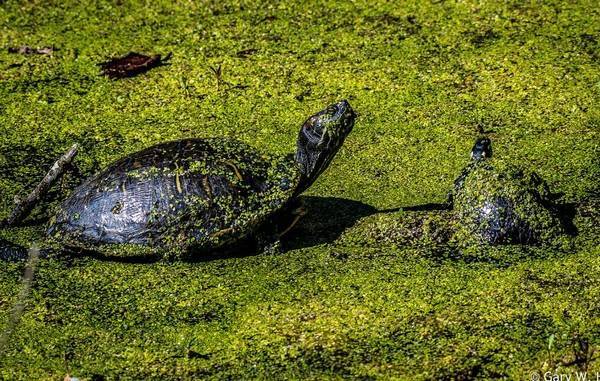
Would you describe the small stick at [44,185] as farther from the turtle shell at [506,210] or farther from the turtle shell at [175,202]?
the turtle shell at [506,210]

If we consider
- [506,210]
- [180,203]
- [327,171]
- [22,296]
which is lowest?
[327,171]

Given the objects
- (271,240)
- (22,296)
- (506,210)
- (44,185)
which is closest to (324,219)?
(271,240)

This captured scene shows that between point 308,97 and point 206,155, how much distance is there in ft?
4.87

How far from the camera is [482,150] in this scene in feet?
15.1

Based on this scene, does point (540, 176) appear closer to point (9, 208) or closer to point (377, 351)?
point (377, 351)

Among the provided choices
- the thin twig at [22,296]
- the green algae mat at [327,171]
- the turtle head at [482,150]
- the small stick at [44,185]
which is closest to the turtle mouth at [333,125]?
the green algae mat at [327,171]

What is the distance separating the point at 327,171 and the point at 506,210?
1.19 metres

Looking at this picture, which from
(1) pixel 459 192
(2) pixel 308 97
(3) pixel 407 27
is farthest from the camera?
(3) pixel 407 27

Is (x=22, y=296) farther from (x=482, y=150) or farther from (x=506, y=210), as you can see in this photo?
(x=482, y=150)

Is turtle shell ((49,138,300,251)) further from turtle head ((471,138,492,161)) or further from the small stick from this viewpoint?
turtle head ((471,138,492,161))

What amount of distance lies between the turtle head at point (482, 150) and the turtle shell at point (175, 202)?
0.99 m

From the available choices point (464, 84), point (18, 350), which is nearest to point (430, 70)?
point (464, 84)

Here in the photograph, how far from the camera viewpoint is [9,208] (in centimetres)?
469

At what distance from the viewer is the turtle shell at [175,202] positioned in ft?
13.4
